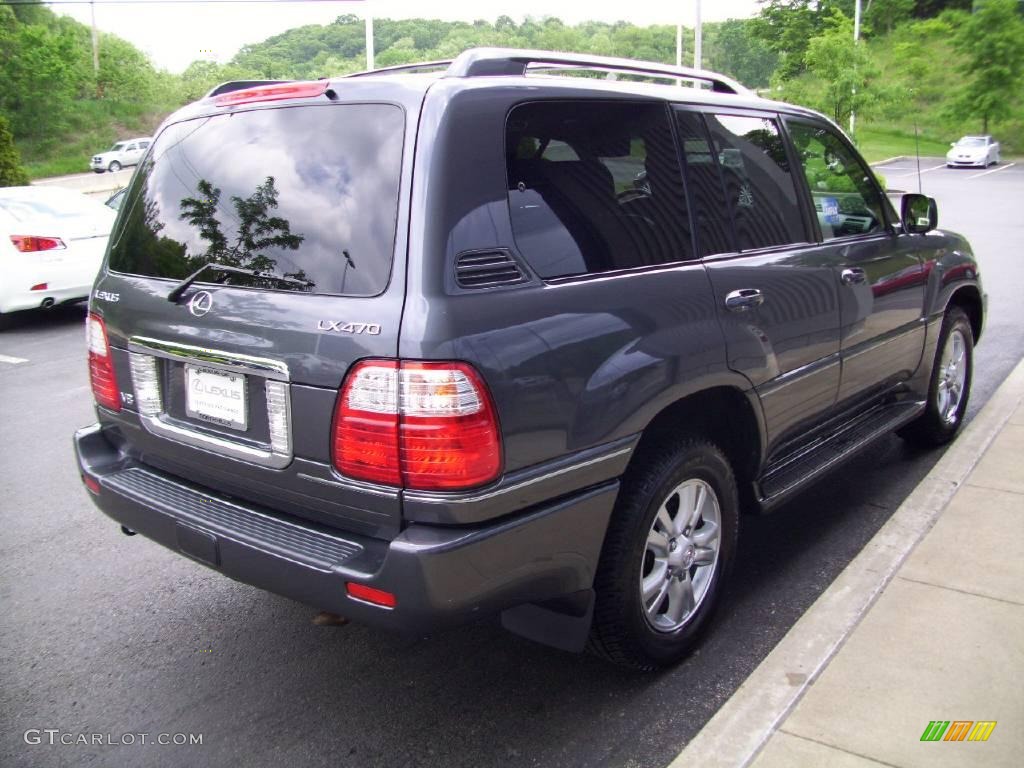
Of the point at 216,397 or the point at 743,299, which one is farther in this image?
the point at 743,299

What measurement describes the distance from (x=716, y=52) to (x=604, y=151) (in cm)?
4822

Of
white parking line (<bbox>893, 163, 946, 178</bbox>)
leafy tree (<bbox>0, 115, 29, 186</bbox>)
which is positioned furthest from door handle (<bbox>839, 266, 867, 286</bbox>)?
white parking line (<bbox>893, 163, 946, 178</bbox>)

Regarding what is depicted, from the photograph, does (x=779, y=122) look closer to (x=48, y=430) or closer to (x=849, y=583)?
(x=849, y=583)

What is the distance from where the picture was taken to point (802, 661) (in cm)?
311

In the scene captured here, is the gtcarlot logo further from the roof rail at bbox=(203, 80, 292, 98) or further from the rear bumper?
the roof rail at bbox=(203, 80, 292, 98)

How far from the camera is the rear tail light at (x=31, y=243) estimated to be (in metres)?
9.63

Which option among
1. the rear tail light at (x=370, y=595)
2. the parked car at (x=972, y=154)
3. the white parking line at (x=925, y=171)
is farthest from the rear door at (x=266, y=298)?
the parked car at (x=972, y=154)

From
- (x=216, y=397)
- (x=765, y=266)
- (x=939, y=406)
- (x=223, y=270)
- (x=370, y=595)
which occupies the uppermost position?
(x=223, y=270)

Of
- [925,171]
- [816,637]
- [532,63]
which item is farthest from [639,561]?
[925,171]

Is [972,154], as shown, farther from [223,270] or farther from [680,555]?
[223,270]

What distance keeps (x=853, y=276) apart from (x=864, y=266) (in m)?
0.17

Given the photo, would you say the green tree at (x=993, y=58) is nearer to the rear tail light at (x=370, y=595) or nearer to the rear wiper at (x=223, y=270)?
the rear wiper at (x=223, y=270)

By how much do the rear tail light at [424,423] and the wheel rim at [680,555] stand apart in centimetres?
83

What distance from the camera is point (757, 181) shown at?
375 cm
